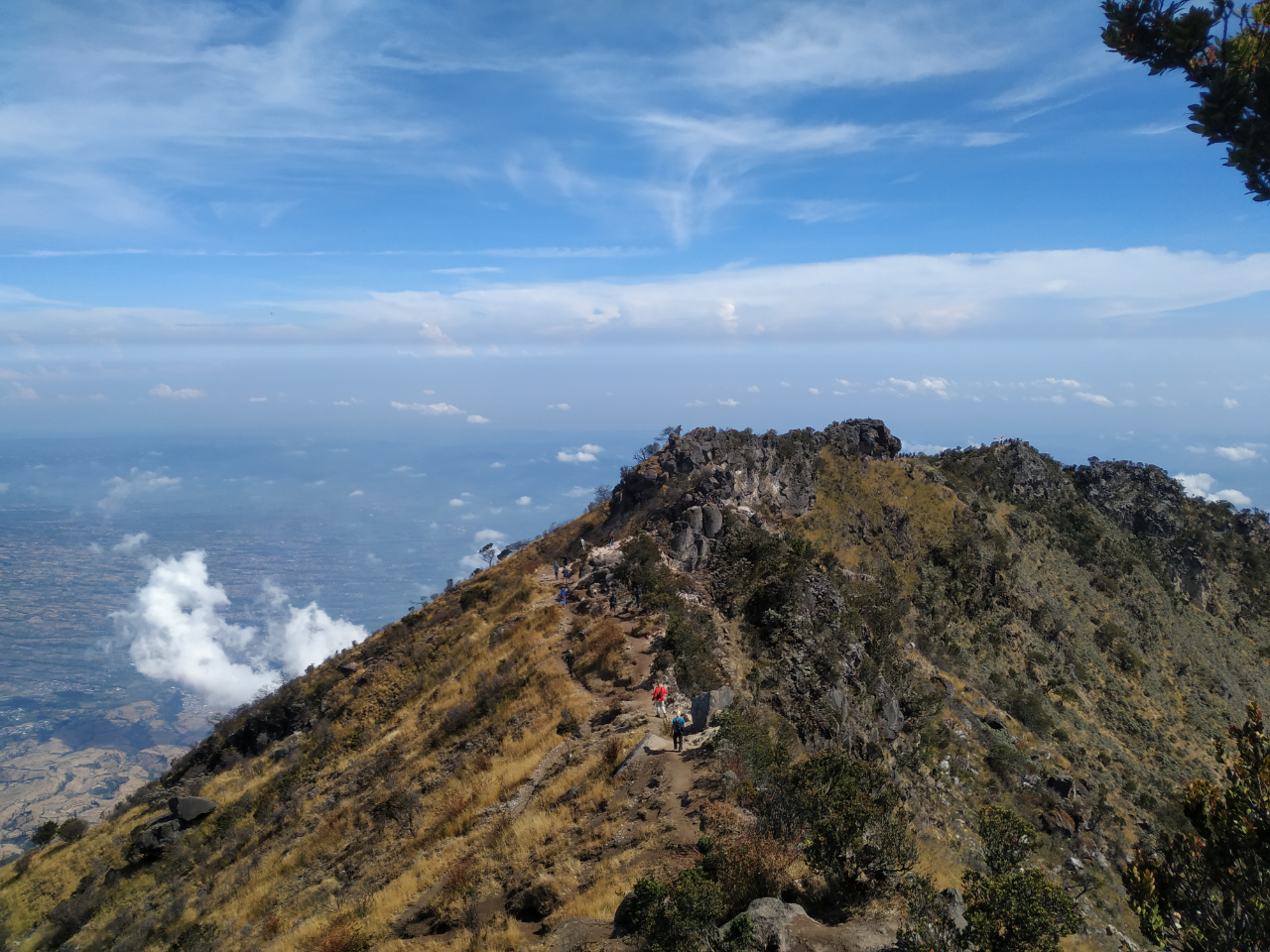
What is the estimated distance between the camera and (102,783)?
139 m

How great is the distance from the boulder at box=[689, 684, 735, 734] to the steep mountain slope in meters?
0.11

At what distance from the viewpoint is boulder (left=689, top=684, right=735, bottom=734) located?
657 inches

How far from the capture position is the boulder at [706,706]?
16.7 meters

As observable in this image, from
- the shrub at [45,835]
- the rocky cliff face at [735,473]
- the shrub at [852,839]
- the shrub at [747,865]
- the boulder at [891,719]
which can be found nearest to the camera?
the shrub at [852,839]

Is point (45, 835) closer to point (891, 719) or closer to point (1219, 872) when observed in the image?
point (891, 719)

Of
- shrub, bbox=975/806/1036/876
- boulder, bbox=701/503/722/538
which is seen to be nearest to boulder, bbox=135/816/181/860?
boulder, bbox=701/503/722/538

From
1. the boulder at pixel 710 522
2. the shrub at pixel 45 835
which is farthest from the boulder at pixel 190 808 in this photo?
the boulder at pixel 710 522

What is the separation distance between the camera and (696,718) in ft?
56.1

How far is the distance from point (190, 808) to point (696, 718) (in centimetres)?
2386

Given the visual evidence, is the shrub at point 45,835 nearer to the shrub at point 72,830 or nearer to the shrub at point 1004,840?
the shrub at point 72,830

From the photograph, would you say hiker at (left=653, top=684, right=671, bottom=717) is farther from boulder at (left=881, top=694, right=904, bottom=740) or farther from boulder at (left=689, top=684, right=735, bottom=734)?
boulder at (left=881, top=694, right=904, bottom=740)

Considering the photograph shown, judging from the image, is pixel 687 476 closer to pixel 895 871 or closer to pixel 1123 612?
pixel 895 871

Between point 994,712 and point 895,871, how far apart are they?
91.8 ft

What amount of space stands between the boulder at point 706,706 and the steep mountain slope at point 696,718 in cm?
11
